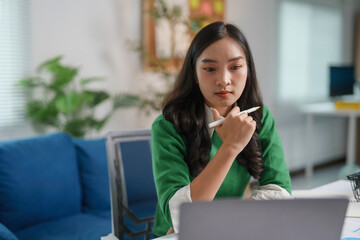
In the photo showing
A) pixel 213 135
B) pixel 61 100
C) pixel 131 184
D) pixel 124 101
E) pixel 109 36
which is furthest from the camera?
pixel 109 36

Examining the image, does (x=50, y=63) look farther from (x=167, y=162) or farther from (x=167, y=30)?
(x=167, y=162)

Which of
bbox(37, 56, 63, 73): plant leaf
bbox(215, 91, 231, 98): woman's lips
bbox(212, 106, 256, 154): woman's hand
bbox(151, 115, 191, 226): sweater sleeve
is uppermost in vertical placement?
bbox(37, 56, 63, 73): plant leaf

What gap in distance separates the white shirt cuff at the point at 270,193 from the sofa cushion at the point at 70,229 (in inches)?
43.2

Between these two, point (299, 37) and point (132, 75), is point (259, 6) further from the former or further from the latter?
point (132, 75)

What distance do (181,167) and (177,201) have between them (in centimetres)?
12

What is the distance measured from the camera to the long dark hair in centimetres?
110

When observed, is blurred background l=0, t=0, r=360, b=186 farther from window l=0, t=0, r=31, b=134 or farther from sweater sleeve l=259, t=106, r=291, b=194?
sweater sleeve l=259, t=106, r=291, b=194

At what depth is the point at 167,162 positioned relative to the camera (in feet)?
3.44

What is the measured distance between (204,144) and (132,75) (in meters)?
2.41

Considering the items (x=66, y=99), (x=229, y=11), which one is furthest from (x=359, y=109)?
(x=66, y=99)

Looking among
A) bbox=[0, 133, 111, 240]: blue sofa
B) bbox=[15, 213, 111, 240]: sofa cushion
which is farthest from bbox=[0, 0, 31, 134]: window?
bbox=[15, 213, 111, 240]: sofa cushion

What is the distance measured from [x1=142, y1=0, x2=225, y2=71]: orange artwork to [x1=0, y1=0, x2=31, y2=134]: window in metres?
1.02

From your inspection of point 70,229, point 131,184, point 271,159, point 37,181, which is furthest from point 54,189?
point 271,159

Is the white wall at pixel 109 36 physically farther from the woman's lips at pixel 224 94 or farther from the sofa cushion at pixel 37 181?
the woman's lips at pixel 224 94
